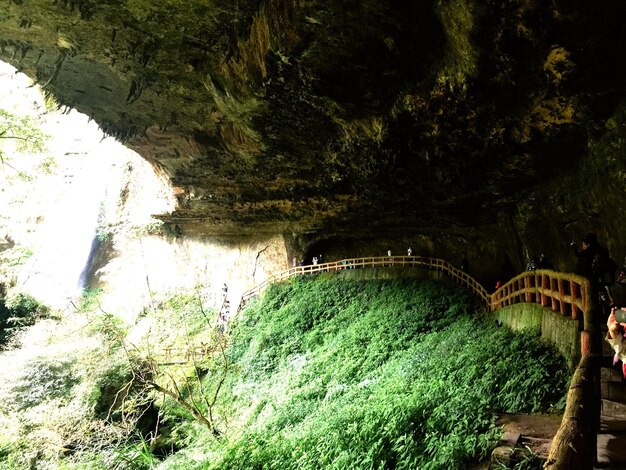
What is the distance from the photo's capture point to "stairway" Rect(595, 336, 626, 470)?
3768mm

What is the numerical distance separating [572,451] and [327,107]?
8210 millimetres

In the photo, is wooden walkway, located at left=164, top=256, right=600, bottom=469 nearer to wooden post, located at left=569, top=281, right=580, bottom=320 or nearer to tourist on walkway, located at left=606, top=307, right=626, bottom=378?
wooden post, located at left=569, top=281, right=580, bottom=320

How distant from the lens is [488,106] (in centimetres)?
816

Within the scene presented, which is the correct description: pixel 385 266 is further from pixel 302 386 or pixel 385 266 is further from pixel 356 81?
pixel 356 81

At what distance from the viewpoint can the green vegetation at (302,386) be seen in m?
5.93

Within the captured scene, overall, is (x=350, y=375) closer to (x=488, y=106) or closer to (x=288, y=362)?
(x=288, y=362)

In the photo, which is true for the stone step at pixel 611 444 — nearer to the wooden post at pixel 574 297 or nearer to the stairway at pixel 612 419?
the stairway at pixel 612 419

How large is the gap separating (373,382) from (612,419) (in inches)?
214

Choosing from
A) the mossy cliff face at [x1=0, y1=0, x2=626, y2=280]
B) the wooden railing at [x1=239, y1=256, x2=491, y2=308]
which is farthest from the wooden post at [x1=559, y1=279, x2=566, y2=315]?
the wooden railing at [x1=239, y1=256, x2=491, y2=308]

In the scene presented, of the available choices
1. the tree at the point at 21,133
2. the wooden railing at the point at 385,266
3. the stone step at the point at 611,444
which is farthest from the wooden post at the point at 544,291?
the tree at the point at 21,133

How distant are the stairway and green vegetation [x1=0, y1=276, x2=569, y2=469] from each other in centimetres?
65

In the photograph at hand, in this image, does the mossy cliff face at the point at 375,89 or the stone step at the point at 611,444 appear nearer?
the stone step at the point at 611,444

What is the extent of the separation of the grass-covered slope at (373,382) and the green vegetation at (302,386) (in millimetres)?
32

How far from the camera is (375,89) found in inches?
335
